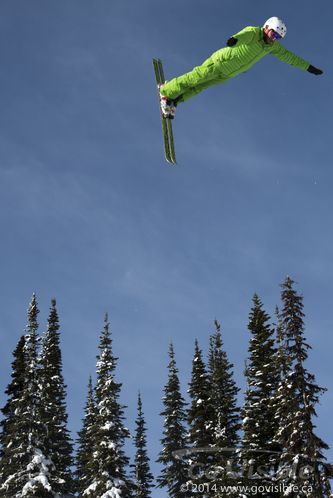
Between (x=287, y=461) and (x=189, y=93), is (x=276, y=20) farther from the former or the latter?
(x=287, y=461)

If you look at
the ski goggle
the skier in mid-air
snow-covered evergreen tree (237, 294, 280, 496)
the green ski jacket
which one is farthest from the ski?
snow-covered evergreen tree (237, 294, 280, 496)

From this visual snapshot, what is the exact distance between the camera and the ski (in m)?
19.7

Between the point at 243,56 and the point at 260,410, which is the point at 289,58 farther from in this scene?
the point at 260,410

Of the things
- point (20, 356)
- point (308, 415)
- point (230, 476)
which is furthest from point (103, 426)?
point (308, 415)

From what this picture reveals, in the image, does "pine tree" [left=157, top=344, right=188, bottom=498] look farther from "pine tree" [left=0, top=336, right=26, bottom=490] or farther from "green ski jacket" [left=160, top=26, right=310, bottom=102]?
"green ski jacket" [left=160, top=26, right=310, bottom=102]

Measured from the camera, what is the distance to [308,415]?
77.7ft

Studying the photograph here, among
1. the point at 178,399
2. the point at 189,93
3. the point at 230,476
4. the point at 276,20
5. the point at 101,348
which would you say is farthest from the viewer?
the point at 178,399

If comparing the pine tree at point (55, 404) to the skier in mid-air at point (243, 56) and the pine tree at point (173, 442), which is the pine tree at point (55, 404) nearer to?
the pine tree at point (173, 442)

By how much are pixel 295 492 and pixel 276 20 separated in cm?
1778

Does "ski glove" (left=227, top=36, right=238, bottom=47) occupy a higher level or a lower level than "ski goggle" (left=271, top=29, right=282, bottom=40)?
lower

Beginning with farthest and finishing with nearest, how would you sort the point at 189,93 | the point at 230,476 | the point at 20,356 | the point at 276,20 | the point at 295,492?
the point at 20,356 < the point at 230,476 < the point at 295,492 < the point at 189,93 < the point at 276,20

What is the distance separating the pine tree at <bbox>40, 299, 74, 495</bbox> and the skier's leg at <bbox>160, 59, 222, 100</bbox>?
24.7 metres

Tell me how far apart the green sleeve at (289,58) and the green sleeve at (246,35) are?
0.85 m

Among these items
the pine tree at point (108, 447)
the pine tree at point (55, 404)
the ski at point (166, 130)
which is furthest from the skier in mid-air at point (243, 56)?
the pine tree at point (55, 404)
